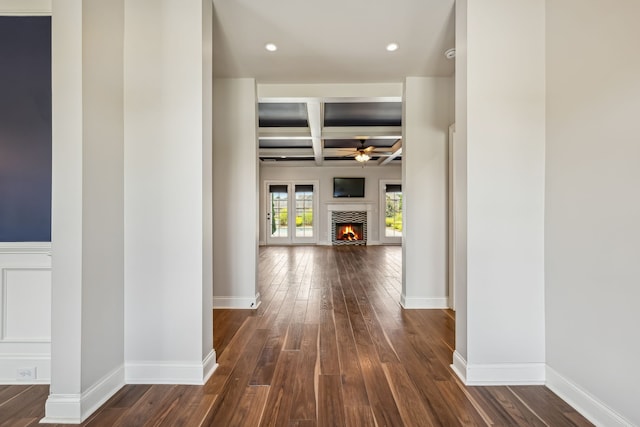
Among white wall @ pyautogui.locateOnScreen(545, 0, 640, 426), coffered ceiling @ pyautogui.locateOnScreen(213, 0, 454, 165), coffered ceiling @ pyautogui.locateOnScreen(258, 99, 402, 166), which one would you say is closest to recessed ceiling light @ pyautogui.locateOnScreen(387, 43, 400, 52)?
coffered ceiling @ pyautogui.locateOnScreen(213, 0, 454, 165)

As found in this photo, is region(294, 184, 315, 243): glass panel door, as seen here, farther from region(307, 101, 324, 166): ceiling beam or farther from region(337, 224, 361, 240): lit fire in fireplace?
region(307, 101, 324, 166): ceiling beam

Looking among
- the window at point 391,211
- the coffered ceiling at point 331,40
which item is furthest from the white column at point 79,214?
the window at point 391,211

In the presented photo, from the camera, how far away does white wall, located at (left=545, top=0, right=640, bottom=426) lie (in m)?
1.45

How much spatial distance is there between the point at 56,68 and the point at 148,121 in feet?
1.66

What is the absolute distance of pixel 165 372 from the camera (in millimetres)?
1999

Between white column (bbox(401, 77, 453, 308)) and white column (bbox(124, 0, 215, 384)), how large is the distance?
2365mm

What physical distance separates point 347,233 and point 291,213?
77.1 inches

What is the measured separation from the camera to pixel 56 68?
1.66 meters


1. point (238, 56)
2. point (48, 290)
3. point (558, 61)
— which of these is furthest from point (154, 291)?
point (558, 61)

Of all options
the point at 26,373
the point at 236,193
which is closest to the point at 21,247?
the point at 26,373

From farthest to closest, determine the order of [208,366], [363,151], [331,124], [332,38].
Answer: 1. [363,151]
2. [331,124]
3. [332,38]
4. [208,366]

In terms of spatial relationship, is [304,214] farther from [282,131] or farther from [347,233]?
[282,131]

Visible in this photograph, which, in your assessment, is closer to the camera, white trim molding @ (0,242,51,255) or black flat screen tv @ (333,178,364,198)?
white trim molding @ (0,242,51,255)

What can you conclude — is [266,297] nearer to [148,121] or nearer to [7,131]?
[148,121]
